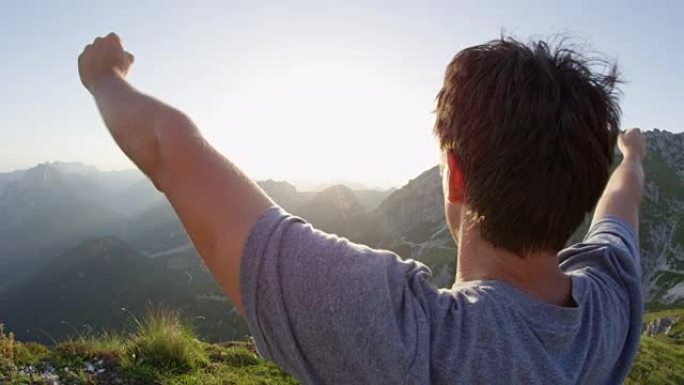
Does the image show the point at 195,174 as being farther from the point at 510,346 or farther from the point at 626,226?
the point at 626,226

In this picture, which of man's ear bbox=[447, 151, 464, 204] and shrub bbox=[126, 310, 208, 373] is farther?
shrub bbox=[126, 310, 208, 373]

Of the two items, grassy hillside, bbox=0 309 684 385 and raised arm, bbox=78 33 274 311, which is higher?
raised arm, bbox=78 33 274 311

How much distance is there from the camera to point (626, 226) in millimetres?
2898

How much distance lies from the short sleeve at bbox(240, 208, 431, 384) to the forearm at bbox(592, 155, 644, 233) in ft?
6.79

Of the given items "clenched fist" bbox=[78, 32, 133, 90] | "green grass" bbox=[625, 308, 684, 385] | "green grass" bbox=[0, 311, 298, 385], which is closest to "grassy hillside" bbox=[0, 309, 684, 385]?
"green grass" bbox=[0, 311, 298, 385]

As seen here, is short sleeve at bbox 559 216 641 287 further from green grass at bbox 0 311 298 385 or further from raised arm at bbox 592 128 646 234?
green grass at bbox 0 311 298 385

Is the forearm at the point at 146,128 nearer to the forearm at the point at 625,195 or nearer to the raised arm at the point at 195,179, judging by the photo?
the raised arm at the point at 195,179

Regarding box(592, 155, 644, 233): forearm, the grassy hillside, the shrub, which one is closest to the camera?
box(592, 155, 644, 233): forearm

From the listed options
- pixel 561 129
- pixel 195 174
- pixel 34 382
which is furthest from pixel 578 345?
pixel 34 382

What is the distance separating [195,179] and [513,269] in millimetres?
1279

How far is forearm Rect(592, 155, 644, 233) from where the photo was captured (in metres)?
3.01

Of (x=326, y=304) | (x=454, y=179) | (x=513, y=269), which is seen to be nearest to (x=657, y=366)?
(x=513, y=269)

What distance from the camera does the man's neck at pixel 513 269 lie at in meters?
1.97

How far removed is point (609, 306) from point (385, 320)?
1.37 meters
